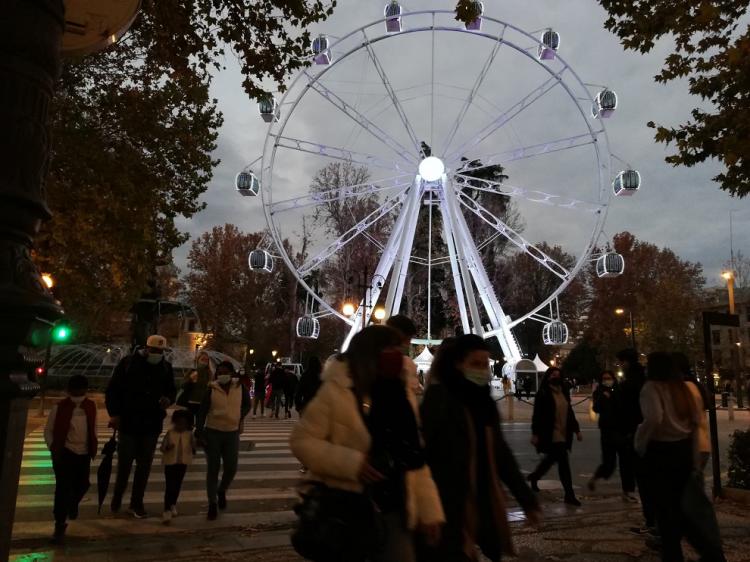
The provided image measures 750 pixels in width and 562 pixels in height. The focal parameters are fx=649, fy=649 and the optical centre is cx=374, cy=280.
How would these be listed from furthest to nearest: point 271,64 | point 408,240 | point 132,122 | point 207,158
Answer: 1. point 408,240
2. point 207,158
3. point 132,122
4. point 271,64

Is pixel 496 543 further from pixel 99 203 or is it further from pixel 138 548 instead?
pixel 99 203

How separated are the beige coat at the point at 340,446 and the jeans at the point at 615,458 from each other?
14.1 ft

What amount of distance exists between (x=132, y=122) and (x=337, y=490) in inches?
698

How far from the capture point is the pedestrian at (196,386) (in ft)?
28.1

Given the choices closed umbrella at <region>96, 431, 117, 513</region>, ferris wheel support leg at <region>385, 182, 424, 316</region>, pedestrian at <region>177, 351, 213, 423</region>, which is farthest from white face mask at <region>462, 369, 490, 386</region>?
ferris wheel support leg at <region>385, 182, 424, 316</region>

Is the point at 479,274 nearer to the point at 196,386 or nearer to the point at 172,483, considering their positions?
the point at 196,386

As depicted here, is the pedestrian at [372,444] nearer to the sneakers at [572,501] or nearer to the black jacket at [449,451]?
the black jacket at [449,451]

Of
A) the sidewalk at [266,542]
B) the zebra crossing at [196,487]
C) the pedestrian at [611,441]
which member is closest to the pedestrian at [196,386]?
the zebra crossing at [196,487]

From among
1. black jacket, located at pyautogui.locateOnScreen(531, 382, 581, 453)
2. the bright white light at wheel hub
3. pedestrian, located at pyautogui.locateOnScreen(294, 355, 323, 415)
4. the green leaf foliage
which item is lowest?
black jacket, located at pyautogui.locateOnScreen(531, 382, 581, 453)

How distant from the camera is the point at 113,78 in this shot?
18125 mm

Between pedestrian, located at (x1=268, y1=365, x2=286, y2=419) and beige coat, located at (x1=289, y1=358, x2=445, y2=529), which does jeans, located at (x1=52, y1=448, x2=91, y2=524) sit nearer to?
beige coat, located at (x1=289, y1=358, x2=445, y2=529)

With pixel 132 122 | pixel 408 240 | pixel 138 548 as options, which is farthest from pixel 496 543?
pixel 408 240

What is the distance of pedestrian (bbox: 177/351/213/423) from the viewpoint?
8.57 m

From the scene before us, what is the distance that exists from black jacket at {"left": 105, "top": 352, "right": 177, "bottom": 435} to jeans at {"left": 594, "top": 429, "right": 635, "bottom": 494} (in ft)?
15.3
